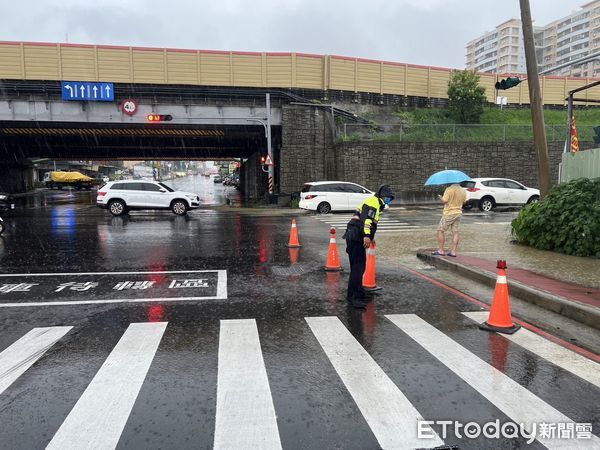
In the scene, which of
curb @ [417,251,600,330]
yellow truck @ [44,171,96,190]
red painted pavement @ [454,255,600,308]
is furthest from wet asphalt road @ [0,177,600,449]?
yellow truck @ [44,171,96,190]

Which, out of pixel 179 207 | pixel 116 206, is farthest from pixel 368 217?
pixel 116 206

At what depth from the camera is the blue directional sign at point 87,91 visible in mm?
26297

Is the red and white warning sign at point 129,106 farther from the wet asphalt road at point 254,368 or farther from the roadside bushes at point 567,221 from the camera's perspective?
the roadside bushes at point 567,221

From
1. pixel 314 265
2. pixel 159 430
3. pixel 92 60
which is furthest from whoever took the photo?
pixel 92 60

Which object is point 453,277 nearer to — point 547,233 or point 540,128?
point 547,233

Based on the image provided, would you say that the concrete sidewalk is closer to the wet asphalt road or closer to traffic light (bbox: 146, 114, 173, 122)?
the wet asphalt road

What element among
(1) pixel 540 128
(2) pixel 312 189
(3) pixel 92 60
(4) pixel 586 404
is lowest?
(4) pixel 586 404

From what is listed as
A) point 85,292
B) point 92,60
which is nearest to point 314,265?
point 85,292

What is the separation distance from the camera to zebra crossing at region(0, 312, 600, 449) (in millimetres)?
3238

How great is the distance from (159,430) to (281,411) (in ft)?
3.02

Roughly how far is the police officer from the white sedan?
50.3 ft

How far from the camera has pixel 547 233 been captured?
10945mm

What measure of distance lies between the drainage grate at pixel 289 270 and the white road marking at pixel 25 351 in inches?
161

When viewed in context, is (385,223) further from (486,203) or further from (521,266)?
(521,266)
